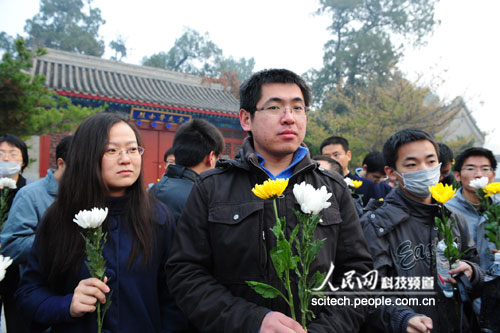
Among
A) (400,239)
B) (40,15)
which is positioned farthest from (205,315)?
(40,15)

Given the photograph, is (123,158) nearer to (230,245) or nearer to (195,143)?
(230,245)

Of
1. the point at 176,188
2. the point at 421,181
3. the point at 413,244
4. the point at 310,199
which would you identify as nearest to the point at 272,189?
the point at 310,199

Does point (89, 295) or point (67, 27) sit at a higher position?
point (67, 27)

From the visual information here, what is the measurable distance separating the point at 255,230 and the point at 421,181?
119cm

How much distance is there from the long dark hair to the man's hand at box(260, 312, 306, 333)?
705 mm

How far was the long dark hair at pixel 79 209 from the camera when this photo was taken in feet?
5.48

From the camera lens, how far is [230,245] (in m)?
1.53

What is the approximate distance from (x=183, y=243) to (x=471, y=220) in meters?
2.46

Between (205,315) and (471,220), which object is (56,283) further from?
(471,220)

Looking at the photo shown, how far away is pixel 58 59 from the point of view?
12.4 m

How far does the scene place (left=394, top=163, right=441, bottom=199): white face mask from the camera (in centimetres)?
216

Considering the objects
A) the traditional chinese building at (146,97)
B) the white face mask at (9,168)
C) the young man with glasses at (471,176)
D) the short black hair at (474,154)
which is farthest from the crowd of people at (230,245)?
the traditional chinese building at (146,97)

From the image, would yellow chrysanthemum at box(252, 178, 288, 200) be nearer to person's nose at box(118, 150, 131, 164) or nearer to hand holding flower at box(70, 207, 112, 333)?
hand holding flower at box(70, 207, 112, 333)

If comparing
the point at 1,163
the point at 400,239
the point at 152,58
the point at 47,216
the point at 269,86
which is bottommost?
the point at 400,239
